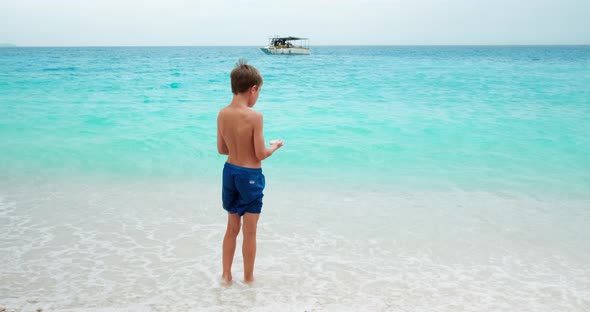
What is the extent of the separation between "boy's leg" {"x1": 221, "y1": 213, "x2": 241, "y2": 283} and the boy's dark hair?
943 millimetres

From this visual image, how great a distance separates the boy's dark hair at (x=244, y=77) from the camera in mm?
3088

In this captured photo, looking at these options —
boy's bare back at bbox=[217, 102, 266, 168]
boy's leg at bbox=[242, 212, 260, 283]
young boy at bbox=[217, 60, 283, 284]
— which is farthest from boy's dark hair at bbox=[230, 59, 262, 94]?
boy's leg at bbox=[242, 212, 260, 283]

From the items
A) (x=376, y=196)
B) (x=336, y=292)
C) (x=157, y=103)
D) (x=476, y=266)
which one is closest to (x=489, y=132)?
(x=376, y=196)

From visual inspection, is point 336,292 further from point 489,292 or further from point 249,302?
point 489,292

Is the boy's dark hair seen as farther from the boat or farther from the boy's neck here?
the boat

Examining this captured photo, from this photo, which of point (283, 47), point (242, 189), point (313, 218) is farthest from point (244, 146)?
point (283, 47)

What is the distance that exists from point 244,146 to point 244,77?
464 millimetres

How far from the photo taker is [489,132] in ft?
36.2

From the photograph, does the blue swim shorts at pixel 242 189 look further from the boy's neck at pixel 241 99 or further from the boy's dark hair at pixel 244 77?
the boy's dark hair at pixel 244 77

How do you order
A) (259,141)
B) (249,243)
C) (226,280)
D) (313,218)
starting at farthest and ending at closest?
(313,218)
(226,280)
(249,243)
(259,141)

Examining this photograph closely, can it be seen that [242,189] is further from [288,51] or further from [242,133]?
[288,51]

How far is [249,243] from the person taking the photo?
342cm

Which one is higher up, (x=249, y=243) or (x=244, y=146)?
(x=244, y=146)

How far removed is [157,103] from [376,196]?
1149cm
